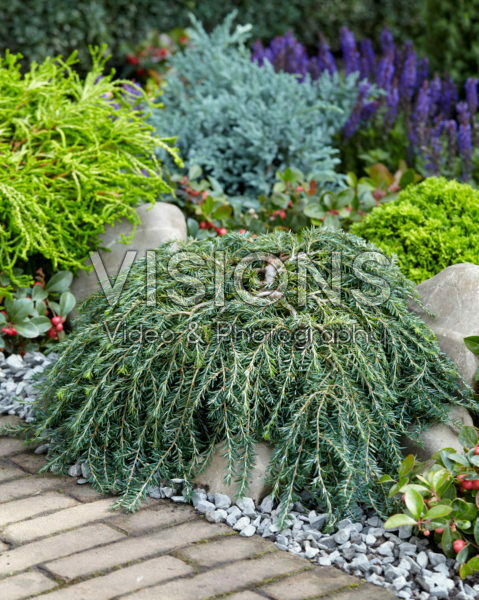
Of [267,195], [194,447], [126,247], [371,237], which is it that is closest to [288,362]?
[194,447]

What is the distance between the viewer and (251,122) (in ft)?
15.4

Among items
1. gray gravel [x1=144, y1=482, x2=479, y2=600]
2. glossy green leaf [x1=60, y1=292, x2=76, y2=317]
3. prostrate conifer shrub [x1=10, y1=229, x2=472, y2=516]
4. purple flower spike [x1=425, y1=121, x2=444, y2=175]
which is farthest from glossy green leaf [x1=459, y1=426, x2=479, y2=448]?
purple flower spike [x1=425, y1=121, x2=444, y2=175]

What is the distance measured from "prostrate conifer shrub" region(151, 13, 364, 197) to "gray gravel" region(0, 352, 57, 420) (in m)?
1.62

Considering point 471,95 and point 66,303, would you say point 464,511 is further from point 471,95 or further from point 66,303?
point 471,95

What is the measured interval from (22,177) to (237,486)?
190cm

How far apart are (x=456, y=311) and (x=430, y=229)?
2.27 feet

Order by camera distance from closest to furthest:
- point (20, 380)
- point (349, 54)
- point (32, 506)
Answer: point (32, 506) < point (20, 380) < point (349, 54)

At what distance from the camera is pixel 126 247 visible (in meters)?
3.80

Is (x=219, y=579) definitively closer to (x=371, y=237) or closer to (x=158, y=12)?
(x=371, y=237)

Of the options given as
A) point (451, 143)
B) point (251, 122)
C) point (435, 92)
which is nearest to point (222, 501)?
point (251, 122)

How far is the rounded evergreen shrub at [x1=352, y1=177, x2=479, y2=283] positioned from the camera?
3.46 metres

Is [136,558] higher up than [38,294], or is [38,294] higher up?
[38,294]

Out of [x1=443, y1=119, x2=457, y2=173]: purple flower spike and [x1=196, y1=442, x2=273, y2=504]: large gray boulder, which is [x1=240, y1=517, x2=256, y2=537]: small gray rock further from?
[x1=443, y1=119, x2=457, y2=173]: purple flower spike

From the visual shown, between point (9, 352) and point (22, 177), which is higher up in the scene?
point (22, 177)
